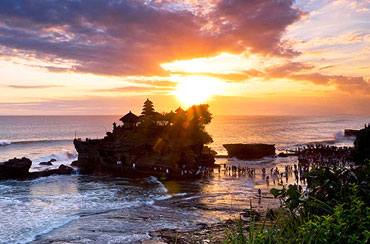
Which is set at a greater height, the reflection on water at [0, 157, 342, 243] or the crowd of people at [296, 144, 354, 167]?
the crowd of people at [296, 144, 354, 167]

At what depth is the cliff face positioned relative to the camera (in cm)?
5316

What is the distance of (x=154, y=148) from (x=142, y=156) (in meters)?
2.66

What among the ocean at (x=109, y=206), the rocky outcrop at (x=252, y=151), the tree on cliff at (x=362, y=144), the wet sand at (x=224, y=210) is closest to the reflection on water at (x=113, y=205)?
the ocean at (x=109, y=206)

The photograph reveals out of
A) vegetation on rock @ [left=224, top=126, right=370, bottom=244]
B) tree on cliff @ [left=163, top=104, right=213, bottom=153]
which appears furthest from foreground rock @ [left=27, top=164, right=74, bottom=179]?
vegetation on rock @ [left=224, top=126, right=370, bottom=244]

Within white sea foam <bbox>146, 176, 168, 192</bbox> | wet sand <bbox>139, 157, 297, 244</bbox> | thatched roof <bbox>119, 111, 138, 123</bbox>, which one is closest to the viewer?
wet sand <bbox>139, 157, 297, 244</bbox>

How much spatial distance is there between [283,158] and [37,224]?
58.8 meters

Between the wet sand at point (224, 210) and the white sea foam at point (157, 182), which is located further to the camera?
the white sea foam at point (157, 182)

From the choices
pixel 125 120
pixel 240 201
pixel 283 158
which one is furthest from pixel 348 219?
pixel 283 158

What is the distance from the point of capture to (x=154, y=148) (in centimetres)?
→ 5525

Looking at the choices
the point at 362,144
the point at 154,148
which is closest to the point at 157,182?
the point at 154,148

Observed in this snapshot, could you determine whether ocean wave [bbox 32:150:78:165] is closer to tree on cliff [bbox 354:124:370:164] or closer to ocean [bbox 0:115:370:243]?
ocean [bbox 0:115:370:243]

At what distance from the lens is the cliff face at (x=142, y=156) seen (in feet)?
174

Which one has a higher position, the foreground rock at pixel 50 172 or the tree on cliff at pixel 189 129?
the tree on cliff at pixel 189 129

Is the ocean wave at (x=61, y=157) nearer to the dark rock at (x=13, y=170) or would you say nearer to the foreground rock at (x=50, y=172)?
Answer: the foreground rock at (x=50, y=172)
